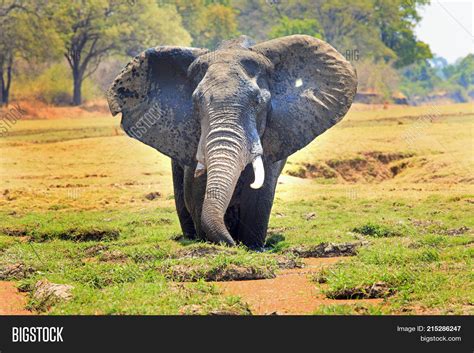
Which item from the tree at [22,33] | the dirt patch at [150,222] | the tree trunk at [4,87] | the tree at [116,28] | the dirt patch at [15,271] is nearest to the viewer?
the dirt patch at [15,271]

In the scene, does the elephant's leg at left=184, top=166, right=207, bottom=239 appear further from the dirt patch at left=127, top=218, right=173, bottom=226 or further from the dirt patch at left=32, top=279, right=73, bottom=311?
the dirt patch at left=32, top=279, right=73, bottom=311

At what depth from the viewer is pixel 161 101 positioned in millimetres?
11133

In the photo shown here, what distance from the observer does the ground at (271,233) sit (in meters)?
8.09

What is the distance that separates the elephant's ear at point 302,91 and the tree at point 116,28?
28.3 m

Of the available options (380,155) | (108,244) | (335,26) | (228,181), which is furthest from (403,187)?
(335,26)

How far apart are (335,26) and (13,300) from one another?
39.7 metres

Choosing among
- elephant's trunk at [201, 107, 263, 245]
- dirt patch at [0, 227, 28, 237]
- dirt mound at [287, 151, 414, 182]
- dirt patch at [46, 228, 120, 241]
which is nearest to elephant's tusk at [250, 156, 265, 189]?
elephant's trunk at [201, 107, 263, 245]

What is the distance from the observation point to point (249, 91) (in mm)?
9984

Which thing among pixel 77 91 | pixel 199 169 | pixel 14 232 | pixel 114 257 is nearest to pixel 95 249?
pixel 114 257

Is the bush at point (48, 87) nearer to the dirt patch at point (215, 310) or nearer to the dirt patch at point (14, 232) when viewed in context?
the dirt patch at point (14, 232)

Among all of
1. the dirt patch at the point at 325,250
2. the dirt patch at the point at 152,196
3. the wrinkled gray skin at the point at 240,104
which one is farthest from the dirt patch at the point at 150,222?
the dirt patch at the point at 325,250

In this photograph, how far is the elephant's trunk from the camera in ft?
31.2

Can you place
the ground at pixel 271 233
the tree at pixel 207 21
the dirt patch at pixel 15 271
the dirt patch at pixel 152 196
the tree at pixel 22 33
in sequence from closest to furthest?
the ground at pixel 271 233, the dirt patch at pixel 15 271, the dirt patch at pixel 152 196, the tree at pixel 22 33, the tree at pixel 207 21
